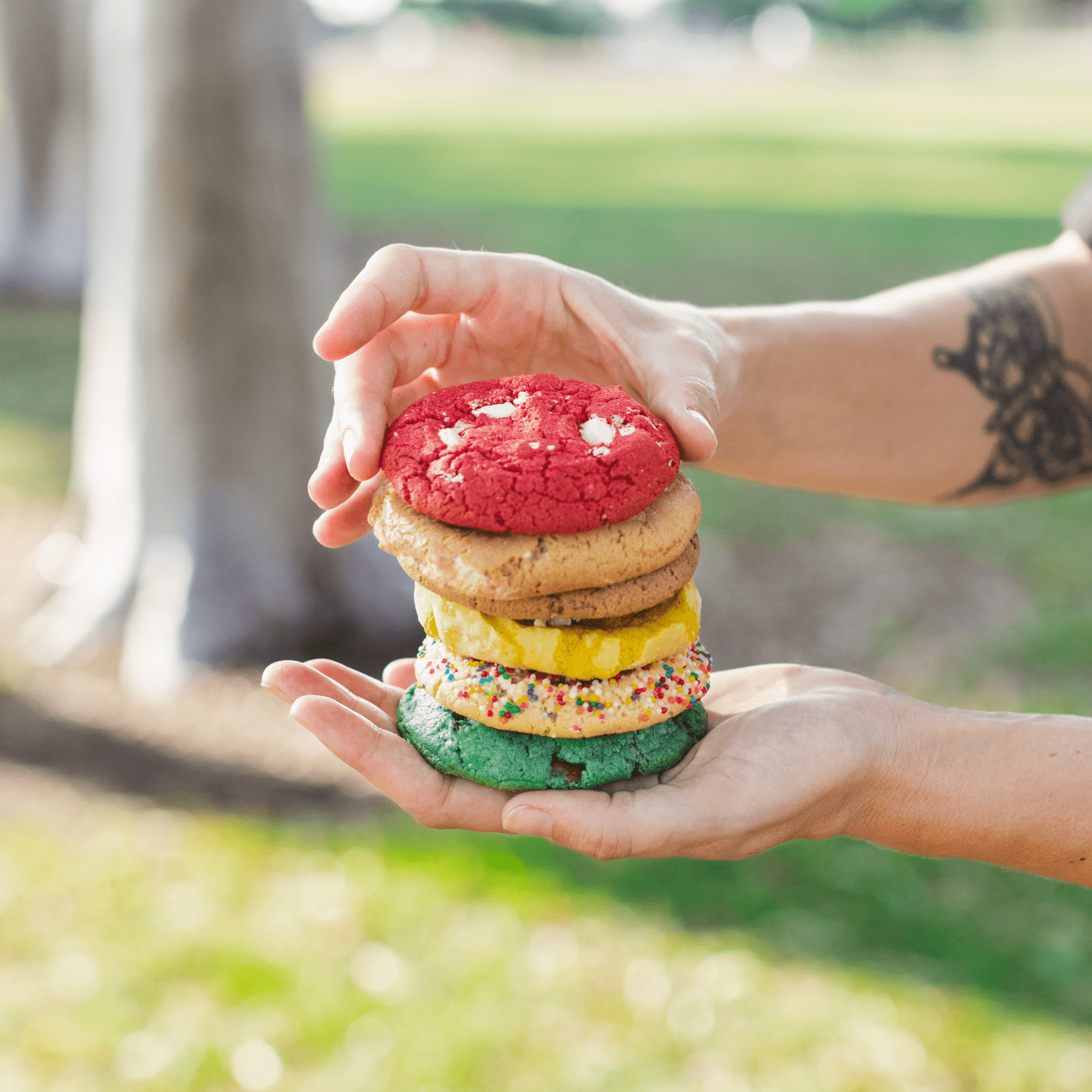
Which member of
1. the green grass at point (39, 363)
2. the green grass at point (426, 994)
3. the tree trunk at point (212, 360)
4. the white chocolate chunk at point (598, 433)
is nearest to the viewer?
the white chocolate chunk at point (598, 433)

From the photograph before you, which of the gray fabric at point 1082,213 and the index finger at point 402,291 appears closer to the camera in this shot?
the index finger at point 402,291

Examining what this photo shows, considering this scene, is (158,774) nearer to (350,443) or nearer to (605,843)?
(350,443)

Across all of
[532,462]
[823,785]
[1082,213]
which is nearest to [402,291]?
[532,462]

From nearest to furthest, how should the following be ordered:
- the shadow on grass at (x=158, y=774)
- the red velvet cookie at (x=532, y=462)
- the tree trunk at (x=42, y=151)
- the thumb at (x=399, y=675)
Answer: the red velvet cookie at (x=532, y=462) → the thumb at (x=399, y=675) → the shadow on grass at (x=158, y=774) → the tree trunk at (x=42, y=151)

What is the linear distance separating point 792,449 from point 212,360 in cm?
348

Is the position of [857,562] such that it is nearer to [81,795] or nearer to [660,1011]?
[660,1011]

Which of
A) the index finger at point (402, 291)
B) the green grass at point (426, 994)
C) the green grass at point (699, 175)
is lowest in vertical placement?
the green grass at point (426, 994)

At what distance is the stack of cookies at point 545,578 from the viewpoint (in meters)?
2.28

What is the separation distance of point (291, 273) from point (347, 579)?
161 cm

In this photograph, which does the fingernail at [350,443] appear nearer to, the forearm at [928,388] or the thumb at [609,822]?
the thumb at [609,822]

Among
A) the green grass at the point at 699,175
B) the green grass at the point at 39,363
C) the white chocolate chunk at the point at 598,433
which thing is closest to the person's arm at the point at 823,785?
the white chocolate chunk at the point at 598,433

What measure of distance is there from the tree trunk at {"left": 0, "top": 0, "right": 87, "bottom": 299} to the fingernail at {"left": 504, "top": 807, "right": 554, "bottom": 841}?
1214 cm

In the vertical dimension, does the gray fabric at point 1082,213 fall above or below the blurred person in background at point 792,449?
above

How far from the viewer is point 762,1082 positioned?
3473 mm
